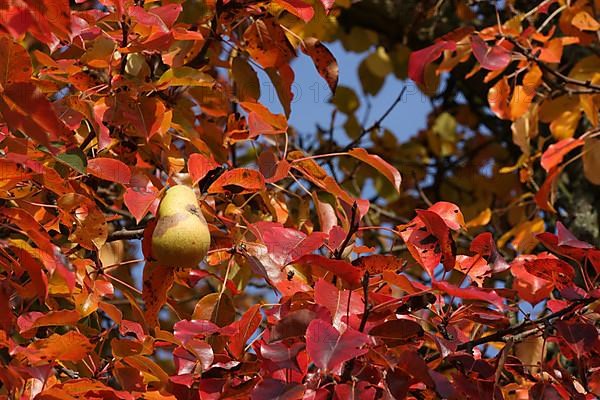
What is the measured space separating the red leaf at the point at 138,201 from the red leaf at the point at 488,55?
Result: 86 cm

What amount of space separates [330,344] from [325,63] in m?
0.79

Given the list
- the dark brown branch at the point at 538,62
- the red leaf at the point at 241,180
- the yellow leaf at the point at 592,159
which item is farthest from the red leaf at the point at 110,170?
the yellow leaf at the point at 592,159

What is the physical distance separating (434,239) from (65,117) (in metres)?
0.54

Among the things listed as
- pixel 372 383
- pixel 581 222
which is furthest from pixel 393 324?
pixel 581 222

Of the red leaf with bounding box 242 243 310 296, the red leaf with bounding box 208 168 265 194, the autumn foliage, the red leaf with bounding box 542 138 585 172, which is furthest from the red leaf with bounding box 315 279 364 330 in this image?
the red leaf with bounding box 542 138 585 172

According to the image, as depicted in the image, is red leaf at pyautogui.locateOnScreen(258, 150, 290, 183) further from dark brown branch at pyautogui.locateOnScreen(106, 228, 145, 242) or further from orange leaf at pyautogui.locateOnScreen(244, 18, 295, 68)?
orange leaf at pyautogui.locateOnScreen(244, 18, 295, 68)

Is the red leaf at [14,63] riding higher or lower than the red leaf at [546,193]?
higher

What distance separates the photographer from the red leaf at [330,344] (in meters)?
1.07

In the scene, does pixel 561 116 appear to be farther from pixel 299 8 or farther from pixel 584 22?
pixel 299 8

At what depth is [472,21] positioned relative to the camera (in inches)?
121

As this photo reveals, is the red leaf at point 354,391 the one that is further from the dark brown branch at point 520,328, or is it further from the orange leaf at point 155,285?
the orange leaf at point 155,285

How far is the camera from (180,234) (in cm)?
128

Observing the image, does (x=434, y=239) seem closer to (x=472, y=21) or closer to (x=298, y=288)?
(x=298, y=288)

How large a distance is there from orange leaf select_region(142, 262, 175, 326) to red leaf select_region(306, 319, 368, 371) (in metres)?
0.38
